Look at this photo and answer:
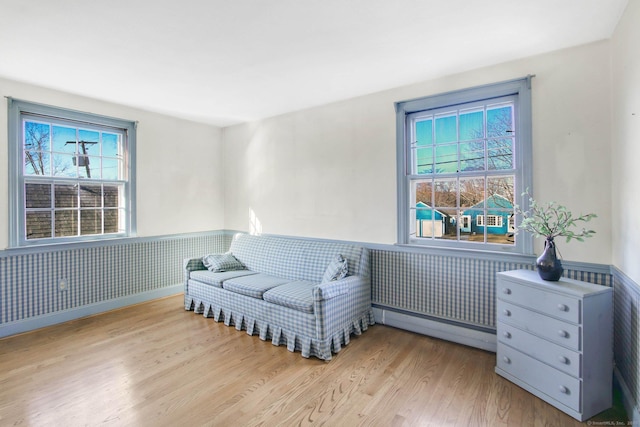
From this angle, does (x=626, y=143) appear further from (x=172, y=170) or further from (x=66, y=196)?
(x=66, y=196)

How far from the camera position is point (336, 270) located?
126 inches

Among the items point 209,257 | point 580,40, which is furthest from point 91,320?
point 580,40

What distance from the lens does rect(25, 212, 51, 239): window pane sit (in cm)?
342

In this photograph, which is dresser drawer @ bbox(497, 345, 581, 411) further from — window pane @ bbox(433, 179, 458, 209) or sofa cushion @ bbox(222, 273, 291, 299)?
sofa cushion @ bbox(222, 273, 291, 299)

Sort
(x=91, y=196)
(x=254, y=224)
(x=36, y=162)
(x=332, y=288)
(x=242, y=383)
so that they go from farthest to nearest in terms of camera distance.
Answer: (x=254, y=224), (x=91, y=196), (x=36, y=162), (x=332, y=288), (x=242, y=383)

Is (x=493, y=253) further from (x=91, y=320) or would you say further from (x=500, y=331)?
(x=91, y=320)

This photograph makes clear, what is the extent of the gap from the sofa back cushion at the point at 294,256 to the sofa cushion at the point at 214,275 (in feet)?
0.76

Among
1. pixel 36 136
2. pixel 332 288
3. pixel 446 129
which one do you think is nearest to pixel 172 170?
pixel 36 136

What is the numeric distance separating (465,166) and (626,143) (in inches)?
47.0

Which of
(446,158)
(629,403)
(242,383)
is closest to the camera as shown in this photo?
(629,403)

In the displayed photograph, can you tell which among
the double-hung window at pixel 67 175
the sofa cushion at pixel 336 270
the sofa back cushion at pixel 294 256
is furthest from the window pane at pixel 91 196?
the sofa cushion at pixel 336 270

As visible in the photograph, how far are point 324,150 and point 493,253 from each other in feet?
7.06

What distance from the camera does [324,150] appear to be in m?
3.96

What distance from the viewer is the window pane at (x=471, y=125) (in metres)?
3.05
